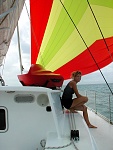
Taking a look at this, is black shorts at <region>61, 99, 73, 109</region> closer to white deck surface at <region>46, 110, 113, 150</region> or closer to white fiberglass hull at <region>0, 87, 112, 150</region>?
white deck surface at <region>46, 110, 113, 150</region>

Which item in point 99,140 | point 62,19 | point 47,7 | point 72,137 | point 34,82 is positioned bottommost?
point 99,140

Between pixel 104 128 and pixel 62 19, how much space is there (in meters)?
2.31

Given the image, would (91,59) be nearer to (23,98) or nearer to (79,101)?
(79,101)

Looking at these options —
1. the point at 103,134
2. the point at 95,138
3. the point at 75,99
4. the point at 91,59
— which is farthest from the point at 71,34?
the point at 95,138

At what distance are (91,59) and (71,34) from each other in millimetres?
718

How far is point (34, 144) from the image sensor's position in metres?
2.33

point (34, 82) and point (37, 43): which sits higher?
point (37, 43)

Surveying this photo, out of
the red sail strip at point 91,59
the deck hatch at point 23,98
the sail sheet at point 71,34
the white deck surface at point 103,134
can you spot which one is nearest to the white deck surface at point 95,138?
the white deck surface at point 103,134

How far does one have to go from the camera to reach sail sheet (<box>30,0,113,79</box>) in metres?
3.95

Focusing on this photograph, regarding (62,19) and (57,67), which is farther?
(57,67)

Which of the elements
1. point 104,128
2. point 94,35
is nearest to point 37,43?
point 94,35

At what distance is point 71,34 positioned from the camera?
464cm

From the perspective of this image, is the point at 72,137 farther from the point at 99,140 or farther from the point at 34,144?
the point at 99,140

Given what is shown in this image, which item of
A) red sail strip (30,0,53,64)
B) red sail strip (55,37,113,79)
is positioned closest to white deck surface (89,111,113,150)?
red sail strip (55,37,113,79)
